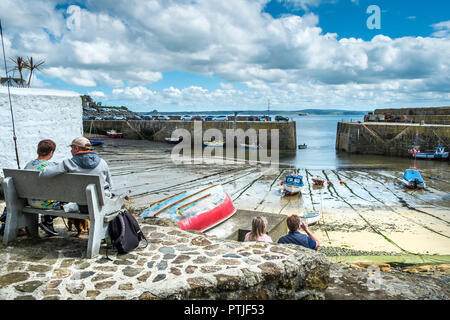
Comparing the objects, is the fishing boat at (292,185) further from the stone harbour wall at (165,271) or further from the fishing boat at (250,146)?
the fishing boat at (250,146)

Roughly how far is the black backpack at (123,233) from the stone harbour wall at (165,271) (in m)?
0.10

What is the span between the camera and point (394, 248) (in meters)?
9.22

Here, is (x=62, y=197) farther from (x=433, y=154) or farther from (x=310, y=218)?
(x=433, y=154)

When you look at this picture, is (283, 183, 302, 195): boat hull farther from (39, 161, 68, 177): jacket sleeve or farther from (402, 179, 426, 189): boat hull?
(39, 161, 68, 177): jacket sleeve

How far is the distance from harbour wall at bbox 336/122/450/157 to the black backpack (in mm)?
35809

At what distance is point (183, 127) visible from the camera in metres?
45.0

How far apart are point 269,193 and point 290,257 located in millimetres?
13079

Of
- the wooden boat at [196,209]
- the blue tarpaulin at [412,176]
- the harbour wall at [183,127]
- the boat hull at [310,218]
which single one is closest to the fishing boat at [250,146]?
the harbour wall at [183,127]

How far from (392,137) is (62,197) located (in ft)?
124

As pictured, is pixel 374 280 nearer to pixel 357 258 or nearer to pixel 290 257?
pixel 290 257

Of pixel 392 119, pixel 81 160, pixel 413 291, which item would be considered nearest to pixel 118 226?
pixel 81 160

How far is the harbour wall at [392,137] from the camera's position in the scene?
109 ft

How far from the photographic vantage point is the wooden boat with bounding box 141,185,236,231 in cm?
745

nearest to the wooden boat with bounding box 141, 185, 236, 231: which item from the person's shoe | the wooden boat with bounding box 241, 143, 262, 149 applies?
the person's shoe
